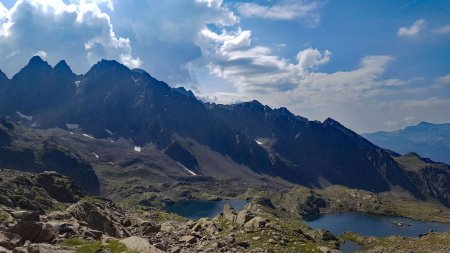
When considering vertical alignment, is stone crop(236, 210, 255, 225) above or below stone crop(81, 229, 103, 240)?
below

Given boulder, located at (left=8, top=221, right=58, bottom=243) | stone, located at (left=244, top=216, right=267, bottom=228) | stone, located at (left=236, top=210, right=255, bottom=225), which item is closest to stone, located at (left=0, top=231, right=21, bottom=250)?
boulder, located at (left=8, top=221, right=58, bottom=243)

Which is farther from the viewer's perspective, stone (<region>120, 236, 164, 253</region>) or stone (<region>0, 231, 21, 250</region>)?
stone (<region>120, 236, 164, 253</region>)

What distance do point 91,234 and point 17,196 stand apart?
2433 inches

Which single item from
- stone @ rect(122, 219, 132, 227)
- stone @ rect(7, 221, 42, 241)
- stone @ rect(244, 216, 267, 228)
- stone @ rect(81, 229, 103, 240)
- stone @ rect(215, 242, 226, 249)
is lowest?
stone @ rect(122, 219, 132, 227)

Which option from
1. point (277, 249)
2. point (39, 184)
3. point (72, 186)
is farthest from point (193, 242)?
point (72, 186)

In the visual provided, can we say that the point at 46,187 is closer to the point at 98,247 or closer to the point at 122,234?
the point at 122,234

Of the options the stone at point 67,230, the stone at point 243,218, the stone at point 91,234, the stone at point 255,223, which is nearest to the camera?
the stone at point 67,230

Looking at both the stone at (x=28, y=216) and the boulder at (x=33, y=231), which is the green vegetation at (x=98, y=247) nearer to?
the boulder at (x=33, y=231)

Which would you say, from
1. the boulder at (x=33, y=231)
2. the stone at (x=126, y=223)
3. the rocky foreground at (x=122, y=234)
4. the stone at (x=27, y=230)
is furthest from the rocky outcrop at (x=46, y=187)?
the stone at (x=27, y=230)

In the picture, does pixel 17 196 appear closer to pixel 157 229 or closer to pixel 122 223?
pixel 122 223

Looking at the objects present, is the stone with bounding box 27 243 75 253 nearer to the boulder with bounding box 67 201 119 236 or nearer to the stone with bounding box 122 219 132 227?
the boulder with bounding box 67 201 119 236

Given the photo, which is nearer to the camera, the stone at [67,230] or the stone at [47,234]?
the stone at [47,234]

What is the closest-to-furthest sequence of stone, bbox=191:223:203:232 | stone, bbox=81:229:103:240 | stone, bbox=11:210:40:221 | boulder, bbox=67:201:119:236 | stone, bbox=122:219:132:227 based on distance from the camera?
stone, bbox=81:229:103:240, stone, bbox=11:210:40:221, boulder, bbox=67:201:119:236, stone, bbox=191:223:203:232, stone, bbox=122:219:132:227

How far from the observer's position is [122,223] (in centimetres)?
8381
